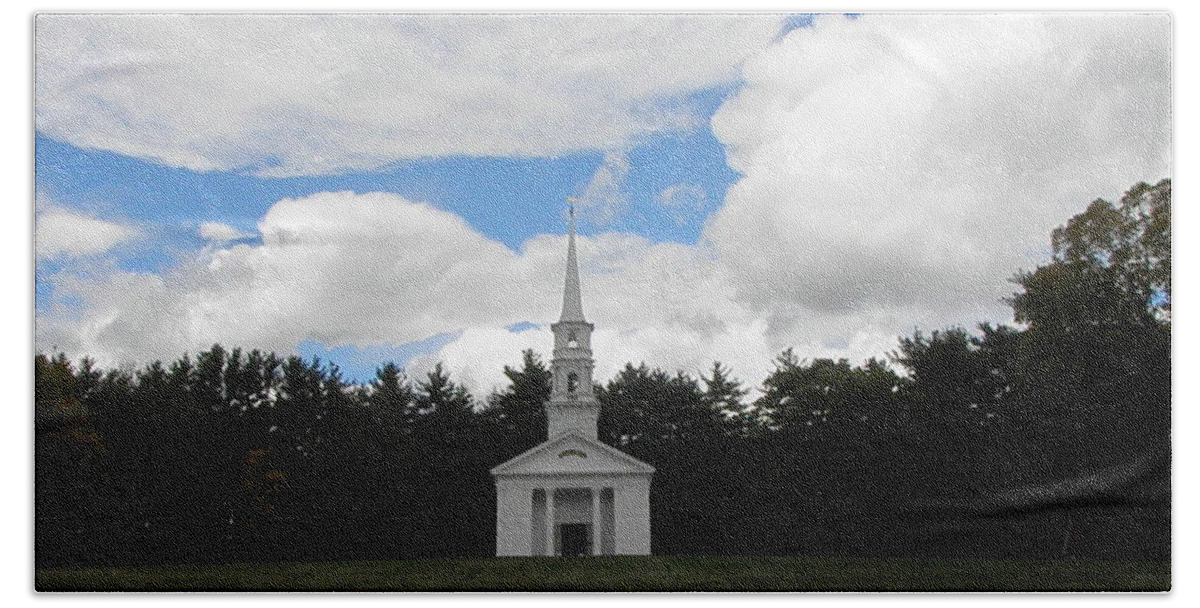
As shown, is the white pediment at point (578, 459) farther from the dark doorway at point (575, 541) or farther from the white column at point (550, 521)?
the dark doorway at point (575, 541)

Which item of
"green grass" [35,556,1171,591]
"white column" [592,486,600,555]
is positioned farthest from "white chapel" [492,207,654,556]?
"green grass" [35,556,1171,591]

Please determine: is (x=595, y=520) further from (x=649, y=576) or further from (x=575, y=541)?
(x=649, y=576)

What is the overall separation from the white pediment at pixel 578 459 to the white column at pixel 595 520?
0.13 metres

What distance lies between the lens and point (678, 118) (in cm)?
795

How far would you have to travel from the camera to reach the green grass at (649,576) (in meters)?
7.70

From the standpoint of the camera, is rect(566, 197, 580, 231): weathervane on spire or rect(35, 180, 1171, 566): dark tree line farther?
rect(566, 197, 580, 231): weathervane on spire

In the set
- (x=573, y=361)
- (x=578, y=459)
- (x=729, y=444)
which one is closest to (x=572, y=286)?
(x=573, y=361)

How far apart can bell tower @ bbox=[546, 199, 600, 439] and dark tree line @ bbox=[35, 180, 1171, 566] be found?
0.09 meters

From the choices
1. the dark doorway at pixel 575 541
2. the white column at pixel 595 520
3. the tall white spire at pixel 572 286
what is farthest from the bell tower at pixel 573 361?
the dark doorway at pixel 575 541

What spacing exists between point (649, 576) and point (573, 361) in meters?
1.39

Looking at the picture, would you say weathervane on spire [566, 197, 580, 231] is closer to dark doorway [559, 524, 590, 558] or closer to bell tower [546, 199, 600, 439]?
bell tower [546, 199, 600, 439]

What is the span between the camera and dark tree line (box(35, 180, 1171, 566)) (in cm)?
779

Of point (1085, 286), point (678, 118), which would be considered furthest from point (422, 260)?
point (1085, 286)

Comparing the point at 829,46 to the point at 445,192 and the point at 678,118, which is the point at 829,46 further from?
the point at 445,192
